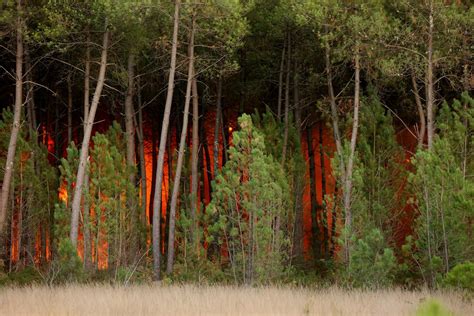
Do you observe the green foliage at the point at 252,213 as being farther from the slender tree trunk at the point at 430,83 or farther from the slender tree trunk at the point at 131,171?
the slender tree trunk at the point at 430,83

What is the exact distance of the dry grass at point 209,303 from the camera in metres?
10.6

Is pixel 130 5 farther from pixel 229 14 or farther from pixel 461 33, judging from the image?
pixel 461 33

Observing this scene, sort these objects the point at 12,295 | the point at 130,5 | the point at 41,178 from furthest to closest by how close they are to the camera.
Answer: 1. the point at 41,178
2. the point at 130,5
3. the point at 12,295

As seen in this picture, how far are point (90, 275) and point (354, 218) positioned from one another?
7.89m

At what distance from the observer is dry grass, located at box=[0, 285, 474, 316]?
10.6m

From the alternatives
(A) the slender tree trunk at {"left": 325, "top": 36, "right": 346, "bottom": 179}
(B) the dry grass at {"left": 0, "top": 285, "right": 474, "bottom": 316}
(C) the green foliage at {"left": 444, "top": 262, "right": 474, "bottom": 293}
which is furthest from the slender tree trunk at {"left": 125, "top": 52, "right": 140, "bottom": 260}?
(C) the green foliage at {"left": 444, "top": 262, "right": 474, "bottom": 293}

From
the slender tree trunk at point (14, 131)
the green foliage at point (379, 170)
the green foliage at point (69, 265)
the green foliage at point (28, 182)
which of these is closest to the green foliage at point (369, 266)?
the green foliage at point (379, 170)

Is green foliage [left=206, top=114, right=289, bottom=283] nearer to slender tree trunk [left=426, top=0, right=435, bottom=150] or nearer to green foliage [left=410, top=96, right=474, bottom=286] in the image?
green foliage [left=410, top=96, right=474, bottom=286]

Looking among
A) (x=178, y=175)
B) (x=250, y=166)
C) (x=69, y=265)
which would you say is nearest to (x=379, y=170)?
(x=250, y=166)

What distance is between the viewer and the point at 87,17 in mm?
20109

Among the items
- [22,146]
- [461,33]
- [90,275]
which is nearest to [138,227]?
[90,275]

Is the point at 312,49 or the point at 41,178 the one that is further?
the point at 312,49

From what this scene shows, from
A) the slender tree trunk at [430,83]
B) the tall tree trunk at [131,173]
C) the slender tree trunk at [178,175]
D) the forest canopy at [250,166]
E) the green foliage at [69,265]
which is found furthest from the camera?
the tall tree trunk at [131,173]

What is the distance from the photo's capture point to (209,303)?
450 inches
